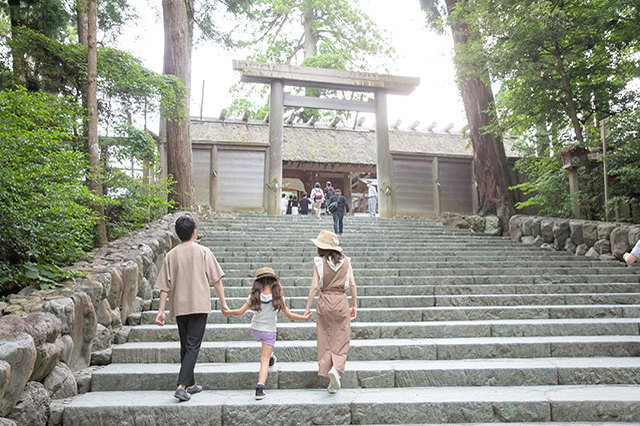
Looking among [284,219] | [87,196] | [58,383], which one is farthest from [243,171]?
[58,383]

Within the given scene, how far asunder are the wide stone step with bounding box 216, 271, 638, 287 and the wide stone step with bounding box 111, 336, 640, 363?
6.76 feet

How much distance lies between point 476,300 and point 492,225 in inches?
294

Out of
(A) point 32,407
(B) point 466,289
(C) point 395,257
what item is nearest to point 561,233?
(C) point 395,257

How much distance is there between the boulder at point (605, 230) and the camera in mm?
8539

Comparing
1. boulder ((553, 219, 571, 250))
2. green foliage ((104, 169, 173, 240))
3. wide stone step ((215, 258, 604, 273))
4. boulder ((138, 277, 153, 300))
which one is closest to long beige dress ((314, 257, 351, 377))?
boulder ((138, 277, 153, 300))

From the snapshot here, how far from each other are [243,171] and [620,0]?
10.1 m

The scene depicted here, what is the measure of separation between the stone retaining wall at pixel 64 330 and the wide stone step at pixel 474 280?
5.45ft

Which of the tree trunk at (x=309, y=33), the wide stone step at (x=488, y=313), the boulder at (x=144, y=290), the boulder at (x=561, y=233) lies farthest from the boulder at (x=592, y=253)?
the tree trunk at (x=309, y=33)

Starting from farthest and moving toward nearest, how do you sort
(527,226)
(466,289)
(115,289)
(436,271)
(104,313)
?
(527,226), (436,271), (466,289), (115,289), (104,313)

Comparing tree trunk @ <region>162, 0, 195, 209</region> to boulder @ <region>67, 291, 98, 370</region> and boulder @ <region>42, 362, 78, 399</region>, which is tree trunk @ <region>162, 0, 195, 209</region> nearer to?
boulder @ <region>67, 291, 98, 370</region>

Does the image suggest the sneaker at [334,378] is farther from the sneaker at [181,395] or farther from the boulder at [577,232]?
the boulder at [577,232]

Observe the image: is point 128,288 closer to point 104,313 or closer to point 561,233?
point 104,313

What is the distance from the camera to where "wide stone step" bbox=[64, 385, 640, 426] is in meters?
3.38

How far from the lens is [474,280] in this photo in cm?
700
